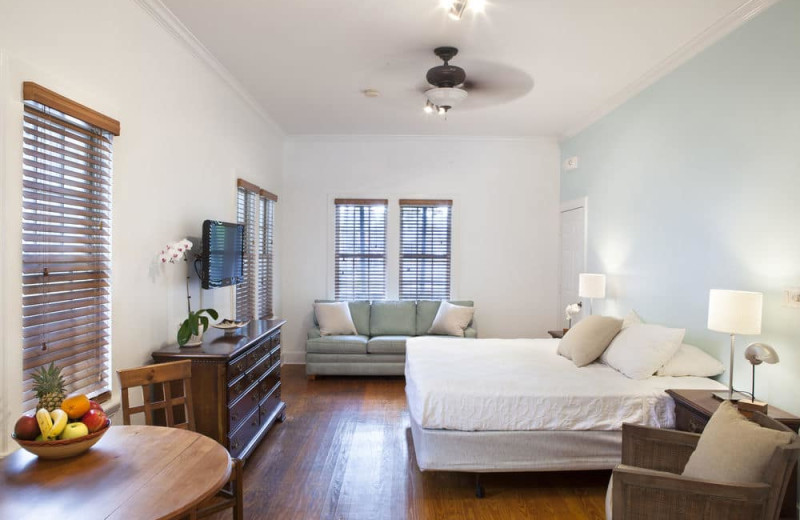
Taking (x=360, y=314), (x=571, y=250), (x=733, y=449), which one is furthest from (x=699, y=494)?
(x=360, y=314)

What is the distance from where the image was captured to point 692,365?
125 inches

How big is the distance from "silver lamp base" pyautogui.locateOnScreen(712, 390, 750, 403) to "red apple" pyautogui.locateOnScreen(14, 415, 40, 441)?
128 inches

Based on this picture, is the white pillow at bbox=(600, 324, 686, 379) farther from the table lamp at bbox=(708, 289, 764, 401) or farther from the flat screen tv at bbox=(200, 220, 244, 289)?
the flat screen tv at bbox=(200, 220, 244, 289)

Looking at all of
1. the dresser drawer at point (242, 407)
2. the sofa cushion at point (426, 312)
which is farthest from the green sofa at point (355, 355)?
the dresser drawer at point (242, 407)

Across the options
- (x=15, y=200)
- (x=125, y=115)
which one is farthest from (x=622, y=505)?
(x=125, y=115)

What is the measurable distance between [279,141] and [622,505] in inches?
215

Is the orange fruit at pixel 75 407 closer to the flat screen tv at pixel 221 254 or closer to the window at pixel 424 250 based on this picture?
the flat screen tv at pixel 221 254

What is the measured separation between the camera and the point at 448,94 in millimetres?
3900

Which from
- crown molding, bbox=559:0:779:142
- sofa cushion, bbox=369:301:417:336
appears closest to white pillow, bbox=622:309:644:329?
crown molding, bbox=559:0:779:142

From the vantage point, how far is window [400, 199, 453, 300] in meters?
6.37

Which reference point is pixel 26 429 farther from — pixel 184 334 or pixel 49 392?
pixel 184 334

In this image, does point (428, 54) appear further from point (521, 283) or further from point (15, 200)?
point (521, 283)

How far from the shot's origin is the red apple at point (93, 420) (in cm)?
160

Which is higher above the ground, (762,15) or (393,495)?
(762,15)
